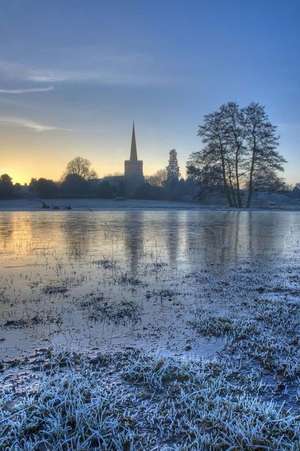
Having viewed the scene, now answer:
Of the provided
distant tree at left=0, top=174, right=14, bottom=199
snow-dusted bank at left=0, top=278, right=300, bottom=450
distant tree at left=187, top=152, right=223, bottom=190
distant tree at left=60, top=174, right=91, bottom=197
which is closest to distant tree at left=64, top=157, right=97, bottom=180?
distant tree at left=60, top=174, right=91, bottom=197

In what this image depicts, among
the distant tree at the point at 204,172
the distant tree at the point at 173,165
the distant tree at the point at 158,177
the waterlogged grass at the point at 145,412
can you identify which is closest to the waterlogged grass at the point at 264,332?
the waterlogged grass at the point at 145,412

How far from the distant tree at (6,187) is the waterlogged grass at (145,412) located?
5204cm

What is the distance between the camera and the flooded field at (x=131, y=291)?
12.3 ft

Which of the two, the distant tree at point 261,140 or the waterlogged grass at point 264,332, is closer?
the waterlogged grass at point 264,332

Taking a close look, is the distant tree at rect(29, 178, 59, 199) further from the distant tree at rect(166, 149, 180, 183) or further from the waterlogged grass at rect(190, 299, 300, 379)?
the waterlogged grass at rect(190, 299, 300, 379)

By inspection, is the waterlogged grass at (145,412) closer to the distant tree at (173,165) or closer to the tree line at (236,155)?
the tree line at (236,155)

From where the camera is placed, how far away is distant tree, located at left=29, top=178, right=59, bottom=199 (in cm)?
5194

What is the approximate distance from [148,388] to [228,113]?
4067cm

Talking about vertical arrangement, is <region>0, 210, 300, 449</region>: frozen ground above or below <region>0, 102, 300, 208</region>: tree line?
below

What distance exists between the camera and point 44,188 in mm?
52125

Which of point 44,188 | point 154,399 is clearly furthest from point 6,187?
point 154,399

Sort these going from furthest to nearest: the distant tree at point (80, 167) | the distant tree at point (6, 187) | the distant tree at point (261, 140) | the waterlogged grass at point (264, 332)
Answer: the distant tree at point (80, 167)
the distant tree at point (6, 187)
the distant tree at point (261, 140)
the waterlogged grass at point (264, 332)

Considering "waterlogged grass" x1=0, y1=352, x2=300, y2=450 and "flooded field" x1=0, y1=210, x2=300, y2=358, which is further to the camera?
"flooded field" x1=0, y1=210, x2=300, y2=358

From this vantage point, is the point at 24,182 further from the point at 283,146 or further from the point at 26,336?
the point at 26,336
